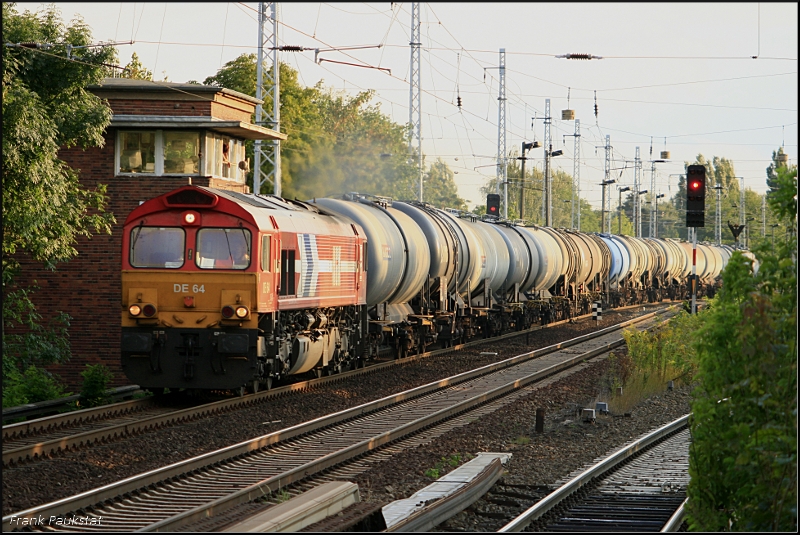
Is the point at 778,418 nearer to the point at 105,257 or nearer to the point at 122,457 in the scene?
the point at 122,457

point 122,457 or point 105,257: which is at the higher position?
point 105,257

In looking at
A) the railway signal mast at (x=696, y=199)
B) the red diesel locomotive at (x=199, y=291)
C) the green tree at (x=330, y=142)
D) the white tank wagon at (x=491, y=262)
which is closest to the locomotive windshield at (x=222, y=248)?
the red diesel locomotive at (x=199, y=291)

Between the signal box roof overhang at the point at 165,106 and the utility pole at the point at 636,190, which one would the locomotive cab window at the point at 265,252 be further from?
the utility pole at the point at 636,190

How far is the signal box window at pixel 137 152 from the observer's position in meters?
20.8

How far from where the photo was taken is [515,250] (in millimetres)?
31906

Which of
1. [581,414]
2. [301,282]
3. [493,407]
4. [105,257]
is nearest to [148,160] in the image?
[105,257]

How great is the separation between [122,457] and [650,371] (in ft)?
41.8

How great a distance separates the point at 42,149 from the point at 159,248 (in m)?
2.78

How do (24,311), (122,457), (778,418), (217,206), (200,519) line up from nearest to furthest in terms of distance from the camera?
(778,418)
(200,519)
(122,457)
(217,206)
(24,311)

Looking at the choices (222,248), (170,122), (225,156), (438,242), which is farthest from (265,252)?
(438,242)

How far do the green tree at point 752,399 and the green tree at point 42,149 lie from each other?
38.6 ft

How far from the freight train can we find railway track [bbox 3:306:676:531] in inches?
81.0

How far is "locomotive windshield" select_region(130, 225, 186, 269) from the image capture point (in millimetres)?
15508

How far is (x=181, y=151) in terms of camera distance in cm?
2067
